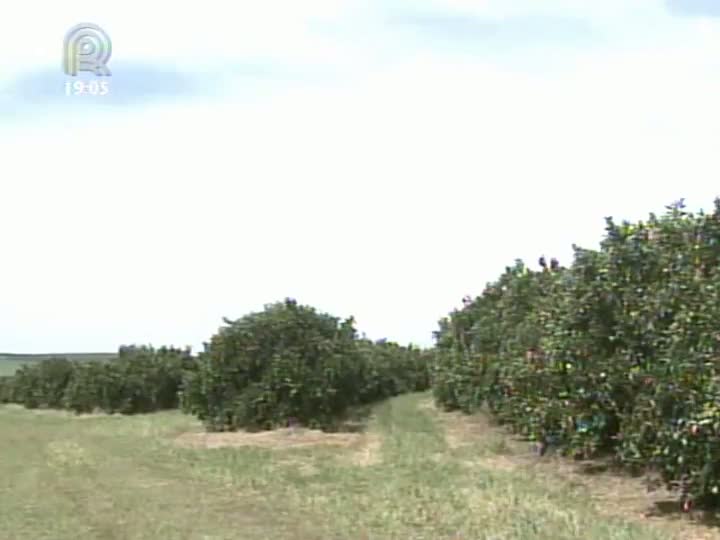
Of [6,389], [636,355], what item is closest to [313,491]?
[636,355]

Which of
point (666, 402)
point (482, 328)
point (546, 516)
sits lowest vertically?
point (546, 516)

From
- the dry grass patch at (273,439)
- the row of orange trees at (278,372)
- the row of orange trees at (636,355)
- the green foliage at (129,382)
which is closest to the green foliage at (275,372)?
the row of orange trees at (278,372)

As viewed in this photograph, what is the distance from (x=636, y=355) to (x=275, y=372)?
13.0 metres

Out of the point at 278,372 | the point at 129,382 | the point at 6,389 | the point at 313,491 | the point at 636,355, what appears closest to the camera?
the point at 636,355

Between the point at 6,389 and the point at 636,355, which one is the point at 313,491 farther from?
the point at 6,389

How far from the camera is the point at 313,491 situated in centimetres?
1522

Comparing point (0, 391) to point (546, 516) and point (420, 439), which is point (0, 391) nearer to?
point (420, 439)

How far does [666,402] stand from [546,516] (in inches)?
73.5

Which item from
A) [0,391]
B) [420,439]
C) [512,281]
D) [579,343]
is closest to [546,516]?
[579,343]

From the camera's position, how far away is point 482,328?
25484mm

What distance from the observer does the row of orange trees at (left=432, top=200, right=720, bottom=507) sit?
38.2 ft

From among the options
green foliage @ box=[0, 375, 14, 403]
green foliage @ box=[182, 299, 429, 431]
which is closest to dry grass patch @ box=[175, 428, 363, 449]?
green foliage @ box=[182, 299, 429, 431]

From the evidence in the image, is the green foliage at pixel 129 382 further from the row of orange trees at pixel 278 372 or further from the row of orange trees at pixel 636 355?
the row of orange trees at pixel 636 355

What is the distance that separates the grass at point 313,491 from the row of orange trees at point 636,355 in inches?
30.9
